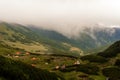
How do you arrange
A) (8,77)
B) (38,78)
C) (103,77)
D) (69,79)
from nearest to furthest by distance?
1. (8,77)
2. (38,78)
3. (69,79)
4. (103,77)

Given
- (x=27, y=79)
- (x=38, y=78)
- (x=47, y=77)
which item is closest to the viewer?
(x=27, y=79)

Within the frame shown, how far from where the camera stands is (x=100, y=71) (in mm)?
182125

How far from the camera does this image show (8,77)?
253 feet

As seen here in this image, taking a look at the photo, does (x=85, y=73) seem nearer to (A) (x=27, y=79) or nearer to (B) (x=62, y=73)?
(B) (x=62, y=73)

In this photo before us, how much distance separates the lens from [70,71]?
174250 millimetres

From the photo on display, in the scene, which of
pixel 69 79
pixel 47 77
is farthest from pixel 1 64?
pixel 69 79

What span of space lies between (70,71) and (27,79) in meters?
90.9

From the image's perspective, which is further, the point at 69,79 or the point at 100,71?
the point at 100,71

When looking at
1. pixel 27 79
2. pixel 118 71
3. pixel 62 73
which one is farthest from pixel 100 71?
pixel 27 79

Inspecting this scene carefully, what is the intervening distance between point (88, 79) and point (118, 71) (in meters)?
31.6

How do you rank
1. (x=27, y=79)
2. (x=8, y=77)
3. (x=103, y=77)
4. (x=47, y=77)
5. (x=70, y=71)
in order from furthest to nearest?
1. (x=70, y=71)
2. (x=103, y=77)
3. (x=47, y=77)
4. (x=27, y=79)
5. (x=8, y=77)

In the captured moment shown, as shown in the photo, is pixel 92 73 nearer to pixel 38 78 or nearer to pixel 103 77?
pixel 103 77

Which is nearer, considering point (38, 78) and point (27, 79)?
point (27, 79)

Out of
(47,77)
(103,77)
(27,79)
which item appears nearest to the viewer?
(27,79)
